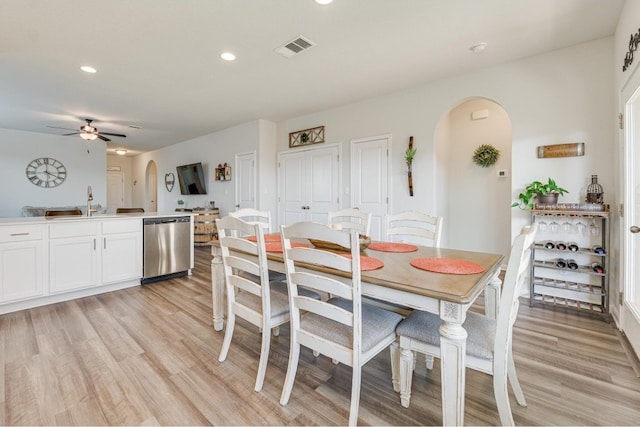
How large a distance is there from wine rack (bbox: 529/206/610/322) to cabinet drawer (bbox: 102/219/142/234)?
4525 millimetres

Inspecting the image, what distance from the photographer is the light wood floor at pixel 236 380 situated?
150 centimetres

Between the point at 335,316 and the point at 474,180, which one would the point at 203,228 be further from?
the point at 335,316

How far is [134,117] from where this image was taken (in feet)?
17.6

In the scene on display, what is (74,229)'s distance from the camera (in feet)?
10.4

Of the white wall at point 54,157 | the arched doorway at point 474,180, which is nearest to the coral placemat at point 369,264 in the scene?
the arched doorway at point 474,180

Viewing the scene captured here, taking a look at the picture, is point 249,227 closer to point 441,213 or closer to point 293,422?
point 293,422

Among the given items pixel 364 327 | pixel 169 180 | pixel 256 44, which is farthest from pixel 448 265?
pixel 169 180

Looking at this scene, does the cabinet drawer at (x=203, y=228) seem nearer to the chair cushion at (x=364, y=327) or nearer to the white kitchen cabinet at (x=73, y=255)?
the white kitchen cabinet at (x=73, y=255)

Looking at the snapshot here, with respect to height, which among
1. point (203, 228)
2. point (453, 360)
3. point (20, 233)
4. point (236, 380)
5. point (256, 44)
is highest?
point (256, 44)

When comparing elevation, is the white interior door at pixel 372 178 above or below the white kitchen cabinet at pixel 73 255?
above

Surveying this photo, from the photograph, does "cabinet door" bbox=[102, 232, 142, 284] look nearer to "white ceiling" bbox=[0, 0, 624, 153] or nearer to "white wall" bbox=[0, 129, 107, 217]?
"white ceiling" bbox=[0, 0, 624, 153]

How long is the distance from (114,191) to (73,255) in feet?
26.2

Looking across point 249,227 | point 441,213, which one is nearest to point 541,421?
point 249,227

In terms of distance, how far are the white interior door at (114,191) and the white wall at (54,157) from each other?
2.54m
